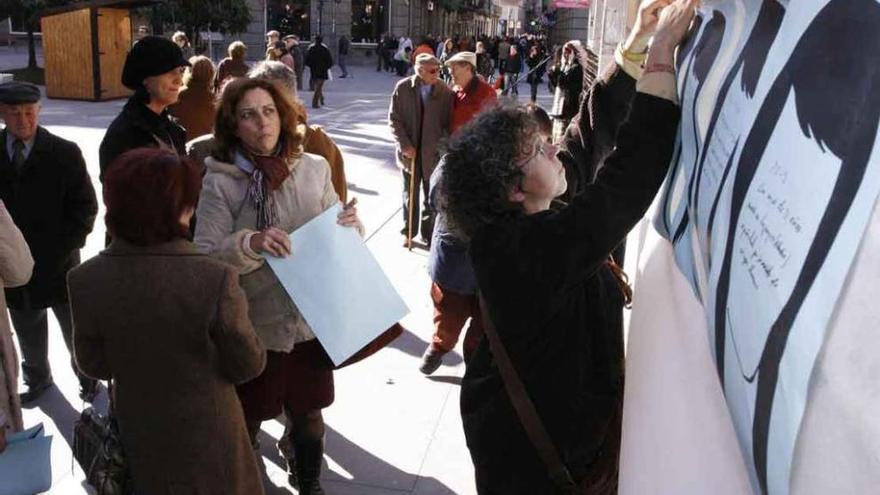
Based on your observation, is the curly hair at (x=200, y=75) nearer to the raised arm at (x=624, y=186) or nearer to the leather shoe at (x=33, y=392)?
the leather shoe at (x=33, y=392)

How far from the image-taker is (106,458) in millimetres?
2402

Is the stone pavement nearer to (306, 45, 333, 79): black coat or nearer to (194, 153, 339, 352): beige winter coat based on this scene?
(194, 153, 339, 352): beige winter coat

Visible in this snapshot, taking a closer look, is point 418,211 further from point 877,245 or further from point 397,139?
point 877,245

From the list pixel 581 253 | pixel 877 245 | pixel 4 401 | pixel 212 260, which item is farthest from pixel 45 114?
pixel 877 245

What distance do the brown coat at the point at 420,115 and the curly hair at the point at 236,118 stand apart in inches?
143

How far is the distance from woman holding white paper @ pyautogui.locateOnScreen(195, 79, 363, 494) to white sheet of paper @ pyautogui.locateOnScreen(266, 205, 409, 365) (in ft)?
0.24

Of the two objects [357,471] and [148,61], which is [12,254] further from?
[357,471]

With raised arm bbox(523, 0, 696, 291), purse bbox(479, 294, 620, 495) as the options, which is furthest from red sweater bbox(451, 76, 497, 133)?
raised arm bbox(523, 0, 696, 291)

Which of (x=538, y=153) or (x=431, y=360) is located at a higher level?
(x=538, y=153)

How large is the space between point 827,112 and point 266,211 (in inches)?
93.0

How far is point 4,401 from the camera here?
9.70 ft

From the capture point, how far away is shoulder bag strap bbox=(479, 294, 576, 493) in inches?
71.6

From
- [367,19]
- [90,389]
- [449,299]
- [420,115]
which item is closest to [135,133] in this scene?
[90,389]

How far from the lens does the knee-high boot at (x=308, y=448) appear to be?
3162 mm
